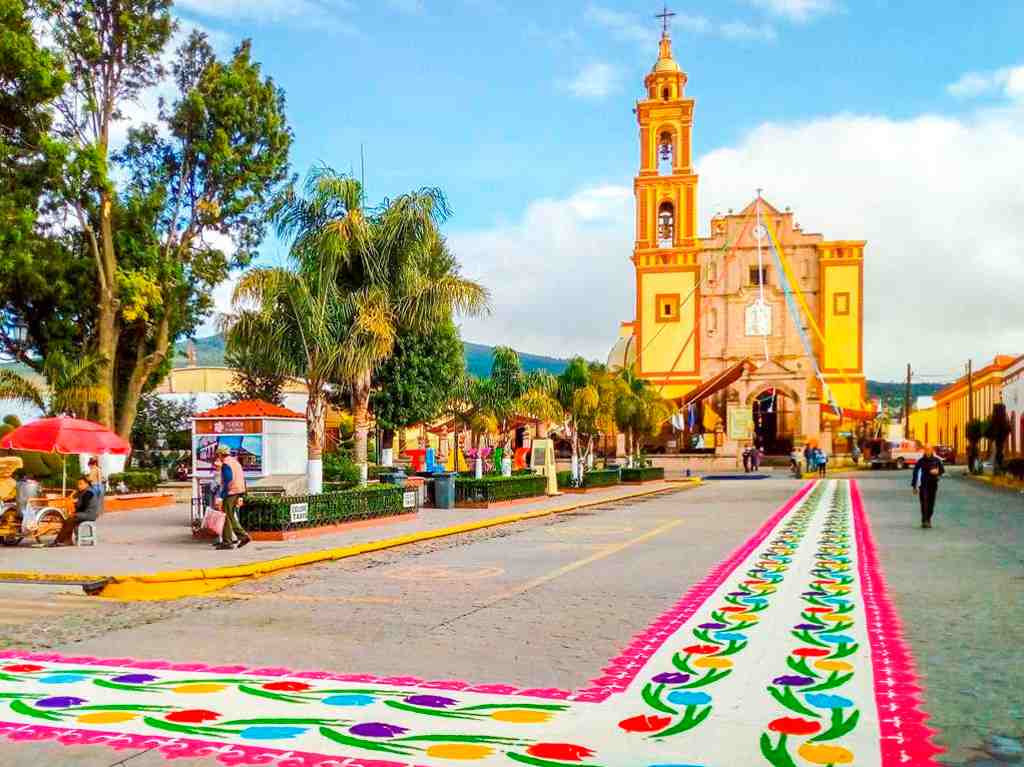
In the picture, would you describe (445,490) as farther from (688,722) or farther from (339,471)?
(688,722)

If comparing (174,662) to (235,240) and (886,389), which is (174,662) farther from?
(886,389)

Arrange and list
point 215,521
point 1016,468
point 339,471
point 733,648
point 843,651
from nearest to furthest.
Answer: point 843,651, point 733,648, point 215,521, point 339,471, point 1016,468

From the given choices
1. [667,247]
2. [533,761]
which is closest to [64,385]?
[533,761]

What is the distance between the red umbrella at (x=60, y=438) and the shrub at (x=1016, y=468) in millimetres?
30698

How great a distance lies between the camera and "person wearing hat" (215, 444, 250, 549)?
1436 centimetres

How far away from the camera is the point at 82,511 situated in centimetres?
1498

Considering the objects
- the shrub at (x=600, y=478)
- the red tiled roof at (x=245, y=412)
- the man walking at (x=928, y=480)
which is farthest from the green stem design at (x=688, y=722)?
the shrub at (x=600, y=478)

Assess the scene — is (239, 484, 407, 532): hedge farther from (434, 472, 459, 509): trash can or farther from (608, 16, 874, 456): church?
(608, 16, 874, 456): church

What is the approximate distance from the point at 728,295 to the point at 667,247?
535 cm

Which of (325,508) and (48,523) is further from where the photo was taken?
(325,508)

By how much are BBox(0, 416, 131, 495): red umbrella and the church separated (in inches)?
1870

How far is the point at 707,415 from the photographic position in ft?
218

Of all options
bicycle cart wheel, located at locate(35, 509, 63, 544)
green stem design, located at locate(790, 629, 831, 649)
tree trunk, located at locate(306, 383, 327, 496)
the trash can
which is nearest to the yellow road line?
green stem design, located at locate(790, 629, 831, 649)

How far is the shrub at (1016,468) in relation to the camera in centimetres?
3534
